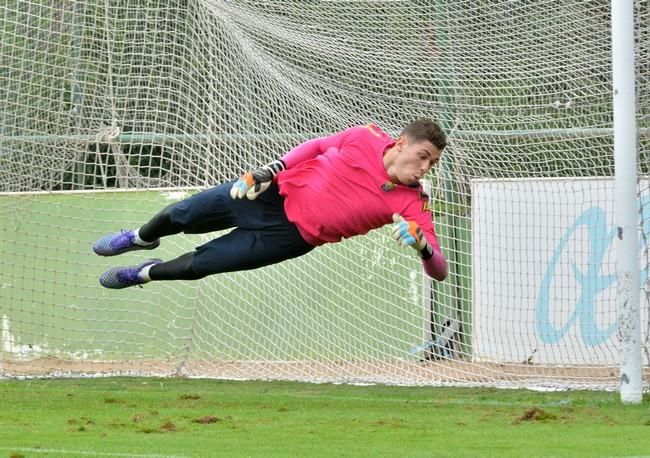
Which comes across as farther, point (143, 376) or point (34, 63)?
point (143, 376)

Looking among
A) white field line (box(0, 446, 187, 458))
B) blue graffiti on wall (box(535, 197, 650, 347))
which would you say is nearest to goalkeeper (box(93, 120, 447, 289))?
white field line (box(0, 446, 187, 458))

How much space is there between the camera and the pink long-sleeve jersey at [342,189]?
27.0 feet

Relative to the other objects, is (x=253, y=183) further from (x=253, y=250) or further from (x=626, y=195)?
(x=626, y=195)

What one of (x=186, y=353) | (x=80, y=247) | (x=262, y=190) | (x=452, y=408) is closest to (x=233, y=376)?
(x=186, y=353)

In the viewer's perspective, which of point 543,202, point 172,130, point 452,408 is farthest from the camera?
point 543,202

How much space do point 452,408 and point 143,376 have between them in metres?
3.96

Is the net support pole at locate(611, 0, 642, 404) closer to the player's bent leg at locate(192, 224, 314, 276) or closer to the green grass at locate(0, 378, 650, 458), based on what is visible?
the green grass at locate(0, 378, 650, 458)

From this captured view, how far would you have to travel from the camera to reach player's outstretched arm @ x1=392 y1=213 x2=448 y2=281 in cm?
749

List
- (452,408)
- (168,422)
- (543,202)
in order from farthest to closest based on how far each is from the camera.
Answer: (543,202), (452,408), (168,422)

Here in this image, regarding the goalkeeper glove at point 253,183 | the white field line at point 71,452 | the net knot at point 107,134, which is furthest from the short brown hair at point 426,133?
the net knot at point 107,134

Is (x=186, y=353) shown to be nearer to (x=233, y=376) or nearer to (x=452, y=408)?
(x=233, y=376)

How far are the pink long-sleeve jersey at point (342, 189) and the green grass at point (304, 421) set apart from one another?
4.34ft

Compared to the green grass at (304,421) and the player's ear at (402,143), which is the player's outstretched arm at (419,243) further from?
the green grass at (304,421)

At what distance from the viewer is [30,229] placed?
13617 millimetres
